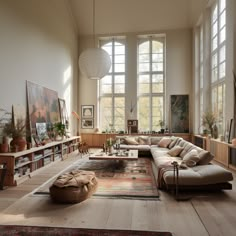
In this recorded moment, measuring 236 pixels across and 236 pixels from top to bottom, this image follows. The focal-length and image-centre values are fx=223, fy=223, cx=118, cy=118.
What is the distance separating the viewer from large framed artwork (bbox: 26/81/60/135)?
20.6 feet

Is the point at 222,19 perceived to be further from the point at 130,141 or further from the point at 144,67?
the point at 130,141

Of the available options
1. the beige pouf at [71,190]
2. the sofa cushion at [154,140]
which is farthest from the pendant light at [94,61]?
the sofa cushion at [154,140]

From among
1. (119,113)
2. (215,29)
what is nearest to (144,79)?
(119,113)

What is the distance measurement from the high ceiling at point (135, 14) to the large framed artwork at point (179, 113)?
3284mm

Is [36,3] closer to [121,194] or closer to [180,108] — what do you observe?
[121,194]

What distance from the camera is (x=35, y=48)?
21.6 feet

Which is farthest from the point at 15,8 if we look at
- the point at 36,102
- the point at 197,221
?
the point at 197,221

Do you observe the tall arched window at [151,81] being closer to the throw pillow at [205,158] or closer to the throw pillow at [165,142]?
the throw pillow at [165,142]

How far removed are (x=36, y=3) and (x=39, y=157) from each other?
4.56 m

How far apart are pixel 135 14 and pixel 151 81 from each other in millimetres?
3058

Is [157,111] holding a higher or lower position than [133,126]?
higher

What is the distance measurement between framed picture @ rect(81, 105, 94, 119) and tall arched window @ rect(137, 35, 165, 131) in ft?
7.61

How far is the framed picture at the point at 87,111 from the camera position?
10820mm

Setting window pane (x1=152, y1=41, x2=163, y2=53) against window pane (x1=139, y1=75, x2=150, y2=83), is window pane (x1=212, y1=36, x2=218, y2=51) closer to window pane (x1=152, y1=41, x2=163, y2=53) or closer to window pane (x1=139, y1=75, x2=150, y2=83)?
window pane (x1=152, y1=41, x2=163, y2=53)
